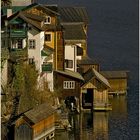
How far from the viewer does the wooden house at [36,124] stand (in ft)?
127

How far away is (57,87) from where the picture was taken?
48.1 metres

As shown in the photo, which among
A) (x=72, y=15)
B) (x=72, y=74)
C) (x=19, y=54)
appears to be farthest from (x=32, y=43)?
(x=72, y=15)

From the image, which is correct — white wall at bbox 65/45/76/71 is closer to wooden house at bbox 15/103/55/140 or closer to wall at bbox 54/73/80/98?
wall at bbox 54/73/80/98

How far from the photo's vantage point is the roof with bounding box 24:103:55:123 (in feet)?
129

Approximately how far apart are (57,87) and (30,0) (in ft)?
25.9

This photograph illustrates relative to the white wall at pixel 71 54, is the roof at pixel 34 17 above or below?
above

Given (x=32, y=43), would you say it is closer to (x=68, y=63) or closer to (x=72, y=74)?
(x=72, y=74)

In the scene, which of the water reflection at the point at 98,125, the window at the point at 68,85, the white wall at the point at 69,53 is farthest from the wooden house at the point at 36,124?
the white wall at the point at 69,53

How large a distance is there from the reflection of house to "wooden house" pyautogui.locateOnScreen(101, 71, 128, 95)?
18.0ft

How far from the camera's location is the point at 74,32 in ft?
182

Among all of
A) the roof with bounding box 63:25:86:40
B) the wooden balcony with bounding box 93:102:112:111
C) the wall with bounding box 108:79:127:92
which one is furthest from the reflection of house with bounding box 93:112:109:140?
the roof with bounding box 63:25:86:40

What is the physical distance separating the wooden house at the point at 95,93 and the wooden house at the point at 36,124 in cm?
730

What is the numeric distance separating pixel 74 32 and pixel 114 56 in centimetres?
1417

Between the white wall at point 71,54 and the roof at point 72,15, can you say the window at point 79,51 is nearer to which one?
the white wall at point 71,54
